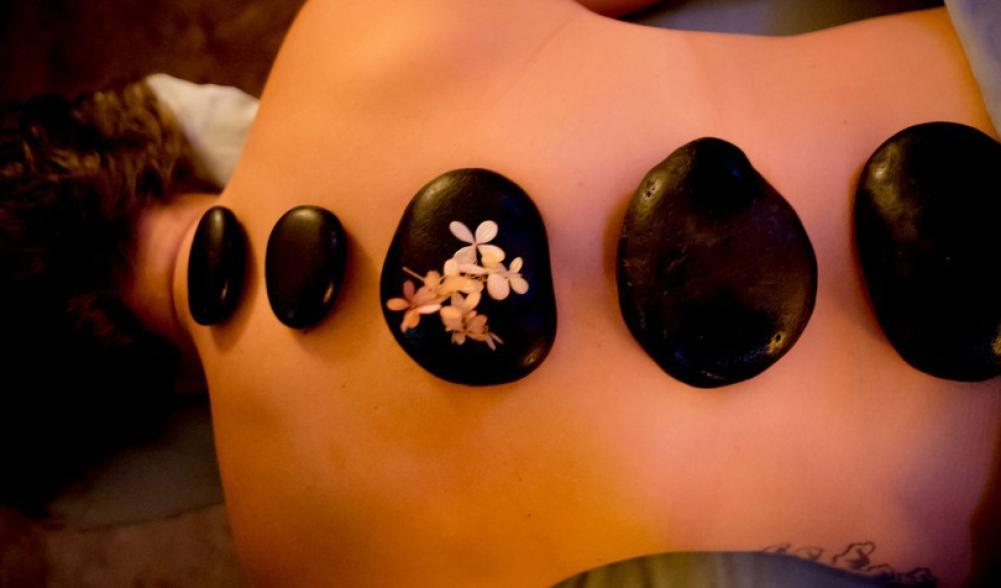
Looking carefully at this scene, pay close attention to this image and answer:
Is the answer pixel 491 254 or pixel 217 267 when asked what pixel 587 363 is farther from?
pixel 217 267

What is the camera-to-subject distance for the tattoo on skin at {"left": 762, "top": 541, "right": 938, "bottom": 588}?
667mm

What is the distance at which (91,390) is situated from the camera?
0.88 m

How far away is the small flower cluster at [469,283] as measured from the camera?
581 millimetres

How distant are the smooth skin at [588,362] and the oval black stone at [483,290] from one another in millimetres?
27

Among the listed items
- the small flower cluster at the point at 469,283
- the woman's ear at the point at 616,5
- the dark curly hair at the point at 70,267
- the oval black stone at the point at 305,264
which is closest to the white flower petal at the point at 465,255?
the small flower cluster at the point at 469,283

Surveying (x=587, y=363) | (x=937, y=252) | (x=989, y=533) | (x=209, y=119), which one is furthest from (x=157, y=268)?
(x=989, y=533)

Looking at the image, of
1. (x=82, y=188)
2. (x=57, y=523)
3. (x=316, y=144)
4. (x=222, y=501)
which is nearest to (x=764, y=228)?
(x=316, y=144)

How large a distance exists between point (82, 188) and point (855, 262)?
85 centimetres

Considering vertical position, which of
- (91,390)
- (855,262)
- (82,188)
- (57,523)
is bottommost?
(57,523)

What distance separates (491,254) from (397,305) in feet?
0.32

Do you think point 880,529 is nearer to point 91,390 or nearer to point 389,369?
point 389,369

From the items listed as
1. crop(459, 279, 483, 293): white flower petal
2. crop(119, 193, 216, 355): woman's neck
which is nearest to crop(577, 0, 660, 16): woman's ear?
crop(459, 279, 483, 293): white flower petal

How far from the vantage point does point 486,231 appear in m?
0.59

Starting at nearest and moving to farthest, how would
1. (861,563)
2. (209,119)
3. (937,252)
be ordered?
(937,252) < (861,563) < (209,119)
